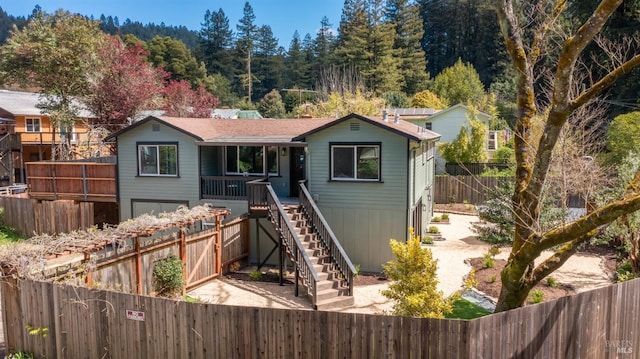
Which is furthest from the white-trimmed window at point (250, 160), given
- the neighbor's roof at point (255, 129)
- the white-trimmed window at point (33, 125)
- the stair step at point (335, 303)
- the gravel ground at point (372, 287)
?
the white-trimmed window at point (33, 125)

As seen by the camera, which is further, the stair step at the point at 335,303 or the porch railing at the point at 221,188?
the porch railing at the point at 221,188

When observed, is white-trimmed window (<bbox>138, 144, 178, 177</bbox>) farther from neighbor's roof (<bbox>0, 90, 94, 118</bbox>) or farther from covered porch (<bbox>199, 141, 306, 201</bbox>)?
neighbor's roof (<bbox>0, 90, 94, 118</bbox>)

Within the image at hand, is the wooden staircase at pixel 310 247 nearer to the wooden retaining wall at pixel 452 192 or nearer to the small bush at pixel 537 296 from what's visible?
the small bush at pixel 537 296

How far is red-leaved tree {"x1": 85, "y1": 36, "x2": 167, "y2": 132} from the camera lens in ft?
96.4

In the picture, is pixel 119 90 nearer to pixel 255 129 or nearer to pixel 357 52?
pixel 255 129

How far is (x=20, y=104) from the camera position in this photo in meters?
38.0

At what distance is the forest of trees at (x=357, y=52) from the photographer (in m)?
56.8

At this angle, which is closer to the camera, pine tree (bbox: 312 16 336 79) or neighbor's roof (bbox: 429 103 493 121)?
neighbor's roof (bbox: 429 103 493 121)

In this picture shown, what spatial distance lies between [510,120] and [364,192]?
40.0 meters

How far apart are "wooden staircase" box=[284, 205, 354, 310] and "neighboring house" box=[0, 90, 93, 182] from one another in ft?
80.5

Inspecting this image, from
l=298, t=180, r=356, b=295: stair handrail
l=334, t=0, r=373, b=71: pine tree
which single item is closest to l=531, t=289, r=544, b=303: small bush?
l=298, t=180, r=356, b=295: stair handrail

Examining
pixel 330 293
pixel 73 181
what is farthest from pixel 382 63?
pixel 330 293

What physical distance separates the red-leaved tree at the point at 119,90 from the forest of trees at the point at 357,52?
2094 centimetres

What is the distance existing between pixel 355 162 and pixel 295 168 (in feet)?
10.7
